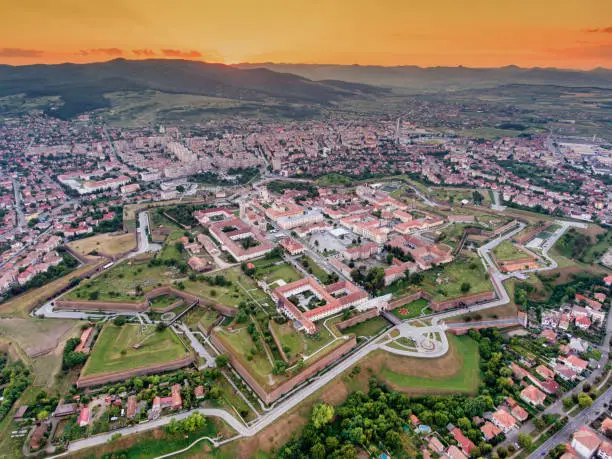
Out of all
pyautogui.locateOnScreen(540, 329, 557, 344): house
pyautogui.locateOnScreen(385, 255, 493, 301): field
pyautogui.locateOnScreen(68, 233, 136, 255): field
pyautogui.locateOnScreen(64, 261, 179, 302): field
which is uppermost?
pyautogui.locateOnScreen(68, 233, 136, 255): field

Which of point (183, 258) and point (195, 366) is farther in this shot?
point (183, 258)

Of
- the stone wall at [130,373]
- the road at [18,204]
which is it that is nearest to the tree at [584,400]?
the stone wall at [130,373]

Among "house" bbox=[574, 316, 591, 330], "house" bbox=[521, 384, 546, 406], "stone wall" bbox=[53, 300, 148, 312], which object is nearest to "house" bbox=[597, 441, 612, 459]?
"house" bbox=[521, 384, 546, 406]

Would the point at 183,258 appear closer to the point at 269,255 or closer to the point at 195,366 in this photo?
the point at 269,255

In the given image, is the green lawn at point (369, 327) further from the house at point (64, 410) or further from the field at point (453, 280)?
the house at point (64, 410)

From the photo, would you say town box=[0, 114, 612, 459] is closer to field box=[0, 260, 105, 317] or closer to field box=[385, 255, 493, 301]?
field box=[0, 260, 105, 317]

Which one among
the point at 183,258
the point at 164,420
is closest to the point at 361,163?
the point at 183,258
